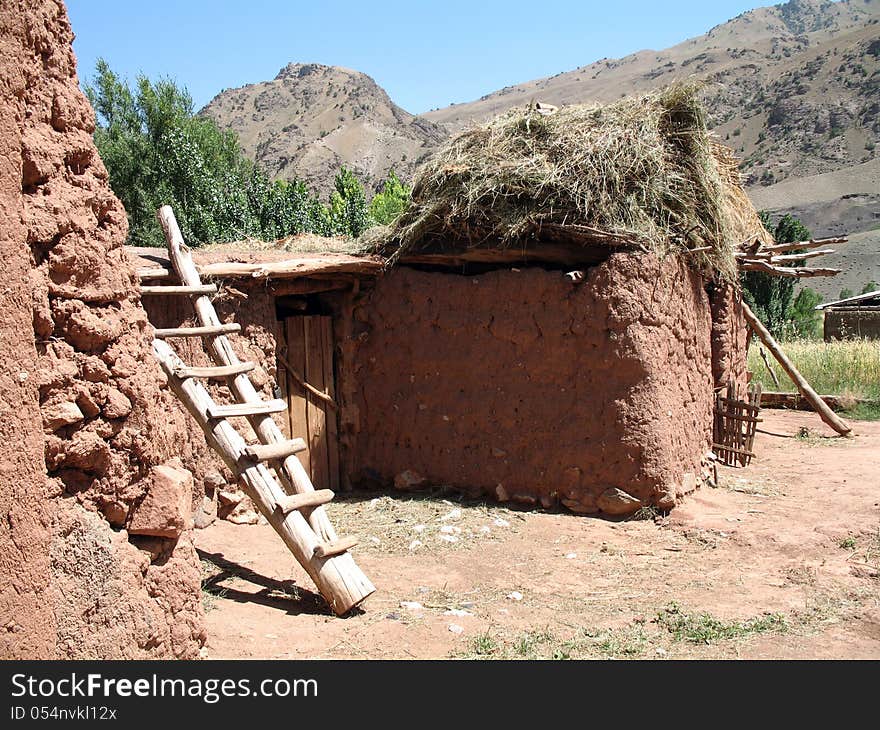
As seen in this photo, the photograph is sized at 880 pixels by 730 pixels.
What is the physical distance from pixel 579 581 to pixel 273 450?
7.48 feet

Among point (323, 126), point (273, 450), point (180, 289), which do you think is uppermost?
point (323, 126)

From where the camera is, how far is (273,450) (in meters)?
5.11

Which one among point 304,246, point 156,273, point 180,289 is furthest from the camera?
point 304,246

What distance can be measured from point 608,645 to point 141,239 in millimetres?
12627

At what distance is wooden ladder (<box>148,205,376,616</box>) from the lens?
483cm

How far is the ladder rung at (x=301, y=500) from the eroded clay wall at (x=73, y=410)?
4.03ft

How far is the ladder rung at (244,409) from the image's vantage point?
199 inches

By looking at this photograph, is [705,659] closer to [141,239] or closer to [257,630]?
[257,630]

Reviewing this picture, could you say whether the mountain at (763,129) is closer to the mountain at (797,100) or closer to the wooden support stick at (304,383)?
the mountain at (797,100)

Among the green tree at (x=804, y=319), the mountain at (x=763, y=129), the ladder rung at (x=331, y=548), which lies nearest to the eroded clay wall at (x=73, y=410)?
the ladder rung at (x=331, y=548)

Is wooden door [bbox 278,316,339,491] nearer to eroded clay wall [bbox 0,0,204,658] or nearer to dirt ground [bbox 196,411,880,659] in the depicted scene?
dirt ground [bbox 196,411,880,659]

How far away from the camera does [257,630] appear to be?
4512 millimetres

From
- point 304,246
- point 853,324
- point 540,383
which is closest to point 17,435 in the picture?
point 540,383

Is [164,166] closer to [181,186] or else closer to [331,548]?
[181,186]
